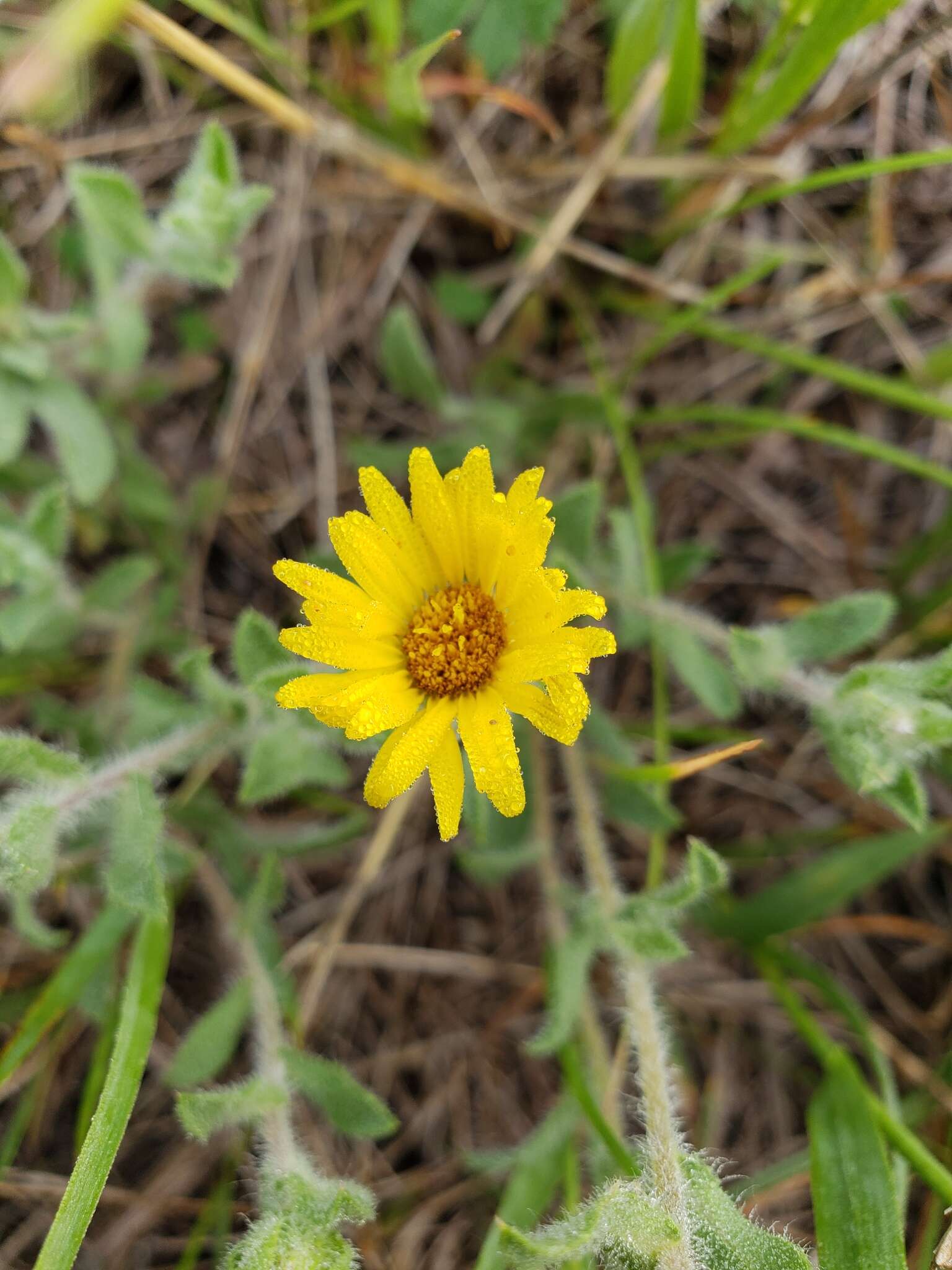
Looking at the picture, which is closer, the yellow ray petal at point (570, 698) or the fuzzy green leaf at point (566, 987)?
the yellow ray petal at point (570, 698)

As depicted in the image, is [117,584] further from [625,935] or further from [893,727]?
[893,727]

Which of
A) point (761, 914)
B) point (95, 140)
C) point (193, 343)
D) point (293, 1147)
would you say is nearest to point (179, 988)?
point (293, 1147)

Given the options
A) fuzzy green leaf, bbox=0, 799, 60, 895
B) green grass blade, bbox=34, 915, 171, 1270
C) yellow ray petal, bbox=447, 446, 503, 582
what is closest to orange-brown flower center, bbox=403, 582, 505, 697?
yellow ray petal, bbox=447, 446, 503, 582

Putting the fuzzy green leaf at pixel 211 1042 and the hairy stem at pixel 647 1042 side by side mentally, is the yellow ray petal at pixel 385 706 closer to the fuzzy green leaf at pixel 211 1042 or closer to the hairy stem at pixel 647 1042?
the hairy stem at pixel 647 1042

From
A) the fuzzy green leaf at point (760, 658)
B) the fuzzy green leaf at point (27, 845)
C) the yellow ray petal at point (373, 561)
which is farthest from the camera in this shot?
the fuzzy green leaf at point (760, 658)

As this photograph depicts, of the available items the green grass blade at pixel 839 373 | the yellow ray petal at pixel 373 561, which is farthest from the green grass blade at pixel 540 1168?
the green grass blade at pixel 839 373

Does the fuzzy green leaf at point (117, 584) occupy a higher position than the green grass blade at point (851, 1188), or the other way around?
the fuzzy green leaf at point (117, 584)
